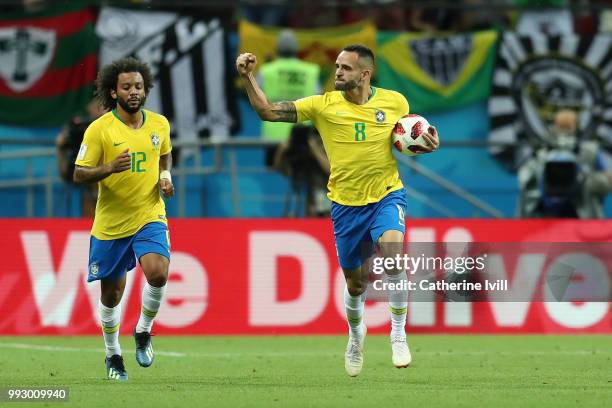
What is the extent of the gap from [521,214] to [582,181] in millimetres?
885

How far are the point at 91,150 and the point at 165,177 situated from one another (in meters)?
0.61

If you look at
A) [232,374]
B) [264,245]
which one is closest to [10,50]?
[264,245]

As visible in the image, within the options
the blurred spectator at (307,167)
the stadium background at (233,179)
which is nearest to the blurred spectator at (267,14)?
the stadium background at (233,179)

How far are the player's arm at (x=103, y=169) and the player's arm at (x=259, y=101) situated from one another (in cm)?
105

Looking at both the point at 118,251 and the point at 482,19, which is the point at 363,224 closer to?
the point at 118,251

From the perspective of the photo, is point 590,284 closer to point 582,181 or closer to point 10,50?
point 582,181

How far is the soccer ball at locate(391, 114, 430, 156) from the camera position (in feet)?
37.4

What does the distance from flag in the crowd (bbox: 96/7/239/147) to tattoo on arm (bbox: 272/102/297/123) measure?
7474mm

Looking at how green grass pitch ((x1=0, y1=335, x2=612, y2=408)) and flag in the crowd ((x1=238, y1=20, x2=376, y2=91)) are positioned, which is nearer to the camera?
green grass pitch ((x1=0, y1=335, x2=612, y2=408))

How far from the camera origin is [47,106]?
1884 centimetres

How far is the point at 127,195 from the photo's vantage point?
1144 centimetres

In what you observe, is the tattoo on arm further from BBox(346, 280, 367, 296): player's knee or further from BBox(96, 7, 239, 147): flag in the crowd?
BBox(96, 7, 239, 147): flag in the crowd

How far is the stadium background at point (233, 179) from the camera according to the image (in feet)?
53.4

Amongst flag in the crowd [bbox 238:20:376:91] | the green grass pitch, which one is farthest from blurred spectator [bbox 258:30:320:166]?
the green grass pitch
